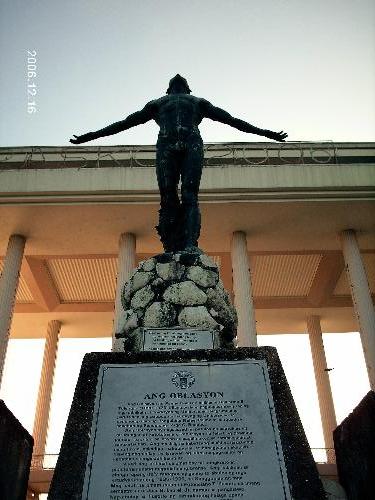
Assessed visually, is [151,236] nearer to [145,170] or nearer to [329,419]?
[145,170]

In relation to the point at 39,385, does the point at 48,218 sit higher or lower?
higher

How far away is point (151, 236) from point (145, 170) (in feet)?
9.27

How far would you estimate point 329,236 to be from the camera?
1816 centimetres

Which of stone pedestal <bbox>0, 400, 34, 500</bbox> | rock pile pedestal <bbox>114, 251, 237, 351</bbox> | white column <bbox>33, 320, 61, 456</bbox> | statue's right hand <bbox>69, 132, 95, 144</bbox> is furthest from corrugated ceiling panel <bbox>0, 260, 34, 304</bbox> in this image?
stone pedestal <bbox>0, 400, 34, 500</bbox>

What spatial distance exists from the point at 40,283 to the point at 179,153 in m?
17.5

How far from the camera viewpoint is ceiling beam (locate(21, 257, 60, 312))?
19750 millimetres

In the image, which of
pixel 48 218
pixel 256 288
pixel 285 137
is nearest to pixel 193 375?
pixel 285 137

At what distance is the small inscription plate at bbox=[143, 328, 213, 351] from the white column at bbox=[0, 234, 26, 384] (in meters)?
12.8

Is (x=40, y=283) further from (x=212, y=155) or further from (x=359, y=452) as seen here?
(x=359, y=452)

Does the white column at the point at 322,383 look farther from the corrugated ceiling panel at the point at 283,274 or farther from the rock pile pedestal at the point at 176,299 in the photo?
the rock pile pedestal at the point at 176,299

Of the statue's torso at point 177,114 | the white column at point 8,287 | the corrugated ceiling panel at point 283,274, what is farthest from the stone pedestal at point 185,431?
the corrugated ceiling panel at point 283,274

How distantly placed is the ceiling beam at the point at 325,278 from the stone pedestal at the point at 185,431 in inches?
687

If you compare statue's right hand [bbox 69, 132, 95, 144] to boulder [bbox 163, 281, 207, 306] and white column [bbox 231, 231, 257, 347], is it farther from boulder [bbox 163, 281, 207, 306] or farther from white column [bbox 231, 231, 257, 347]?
white column [bbox 231, 231, 257, 347]

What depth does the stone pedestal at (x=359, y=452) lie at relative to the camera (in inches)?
104
